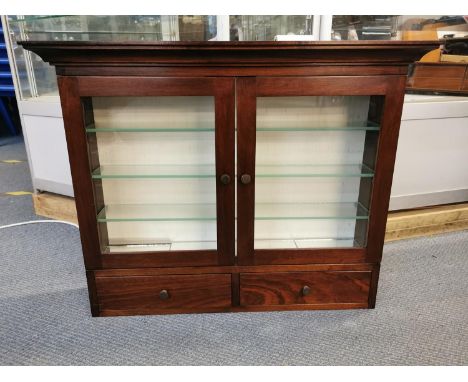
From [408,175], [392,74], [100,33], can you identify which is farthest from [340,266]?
[100,33]

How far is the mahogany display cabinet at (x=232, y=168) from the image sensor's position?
1.05 m

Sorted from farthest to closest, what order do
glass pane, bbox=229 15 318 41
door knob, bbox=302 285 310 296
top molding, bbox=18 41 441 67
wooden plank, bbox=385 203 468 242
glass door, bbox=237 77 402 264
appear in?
wooden plank, bbox=385 203 468 242 < glass pane, bbox=229 15 318 41 < door knob, bbox=302 285 310 296 < glass door, bbox=237 77 402 264 < top molding, bbox=18 41 441 67

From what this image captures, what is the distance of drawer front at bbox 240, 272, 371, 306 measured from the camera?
4.24 feet

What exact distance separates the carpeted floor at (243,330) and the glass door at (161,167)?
231 mm

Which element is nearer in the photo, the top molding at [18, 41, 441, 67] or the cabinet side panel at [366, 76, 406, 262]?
the top molding at [18, 41, 441, 67]

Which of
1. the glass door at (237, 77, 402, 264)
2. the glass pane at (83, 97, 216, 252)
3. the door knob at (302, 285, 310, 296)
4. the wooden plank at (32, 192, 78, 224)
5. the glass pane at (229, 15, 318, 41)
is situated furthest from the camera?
the wooden plank at (32, 192, 78, 224)

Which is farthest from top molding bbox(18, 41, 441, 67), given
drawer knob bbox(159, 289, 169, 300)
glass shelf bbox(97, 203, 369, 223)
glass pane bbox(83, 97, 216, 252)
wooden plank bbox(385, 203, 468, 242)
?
wooden plank bbox(385, 203, 468, 242)

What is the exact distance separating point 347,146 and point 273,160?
0.84 ft

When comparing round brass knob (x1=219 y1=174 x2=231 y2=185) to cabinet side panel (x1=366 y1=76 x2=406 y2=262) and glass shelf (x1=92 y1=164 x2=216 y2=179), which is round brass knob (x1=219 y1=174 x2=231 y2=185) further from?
cabinet side panel (x1=366 y1=76 x2=406 y2=262)

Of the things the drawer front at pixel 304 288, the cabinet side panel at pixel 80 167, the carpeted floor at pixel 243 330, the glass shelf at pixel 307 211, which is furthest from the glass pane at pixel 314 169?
the cabinet side panel at pixel 80 167

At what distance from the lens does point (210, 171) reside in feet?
4.13

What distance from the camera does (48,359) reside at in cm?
114

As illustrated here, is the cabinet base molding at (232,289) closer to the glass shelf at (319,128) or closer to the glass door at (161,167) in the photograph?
the glass door at (161,167)
